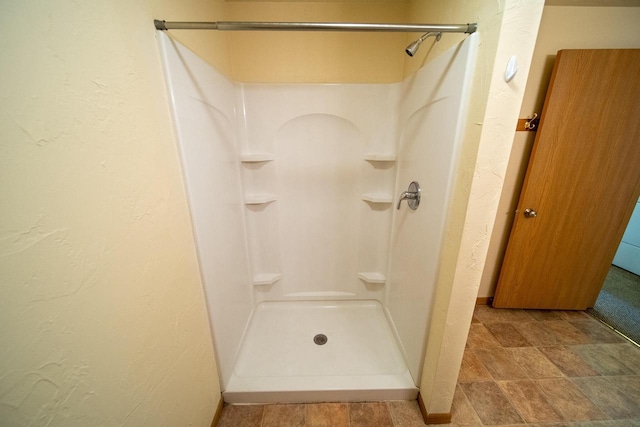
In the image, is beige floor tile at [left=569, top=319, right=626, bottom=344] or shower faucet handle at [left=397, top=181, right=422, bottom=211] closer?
shower faucet handle at [left=397, top=181, right=422, bottom=211]

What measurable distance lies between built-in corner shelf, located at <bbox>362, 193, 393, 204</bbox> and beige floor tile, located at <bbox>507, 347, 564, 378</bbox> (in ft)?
4.30

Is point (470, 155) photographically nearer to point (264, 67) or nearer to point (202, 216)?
point (202, 216)

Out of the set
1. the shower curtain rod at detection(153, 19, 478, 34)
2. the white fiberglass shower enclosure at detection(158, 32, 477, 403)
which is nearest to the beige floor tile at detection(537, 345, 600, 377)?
the white fiberglass shower enclosure at detection(158, 32, 477, 403)

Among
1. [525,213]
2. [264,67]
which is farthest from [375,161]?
[525,213]

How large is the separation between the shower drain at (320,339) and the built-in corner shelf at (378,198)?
41.0 inches

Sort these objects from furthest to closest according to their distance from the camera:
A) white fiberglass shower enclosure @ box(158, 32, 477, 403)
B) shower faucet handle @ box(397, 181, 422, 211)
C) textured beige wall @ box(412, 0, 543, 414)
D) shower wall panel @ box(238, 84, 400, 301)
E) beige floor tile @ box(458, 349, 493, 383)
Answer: shower wall panel @ box(238, 84, 400, 301) → beige floor tile @ box(458, 349, 493, 383) → shower faucet handle @ box(397, 181, 422, 211) → white fiberglass shower enclosure @ box(158, 32, 477, 403) → textured beige wall @ box(412, 0, 543, 414)

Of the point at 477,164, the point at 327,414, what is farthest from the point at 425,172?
the point at 327,414

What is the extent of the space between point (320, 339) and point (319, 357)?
0.47ft

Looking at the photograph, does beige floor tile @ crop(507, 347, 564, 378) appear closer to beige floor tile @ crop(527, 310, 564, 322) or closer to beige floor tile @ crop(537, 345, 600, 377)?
beige floor tile @ crop(537, 345, 600, 377)

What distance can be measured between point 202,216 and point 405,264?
1.17 meters

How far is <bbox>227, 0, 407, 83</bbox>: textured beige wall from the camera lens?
1.29 meters

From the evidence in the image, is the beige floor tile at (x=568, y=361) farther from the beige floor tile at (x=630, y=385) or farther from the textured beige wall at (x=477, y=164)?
the textured beige wall at (x=477, y=164)

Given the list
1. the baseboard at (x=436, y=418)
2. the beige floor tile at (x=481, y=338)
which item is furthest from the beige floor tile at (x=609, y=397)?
the baseboard at (x=436, y=418)

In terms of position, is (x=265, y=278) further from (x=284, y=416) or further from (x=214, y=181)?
(x=214, y=181)
